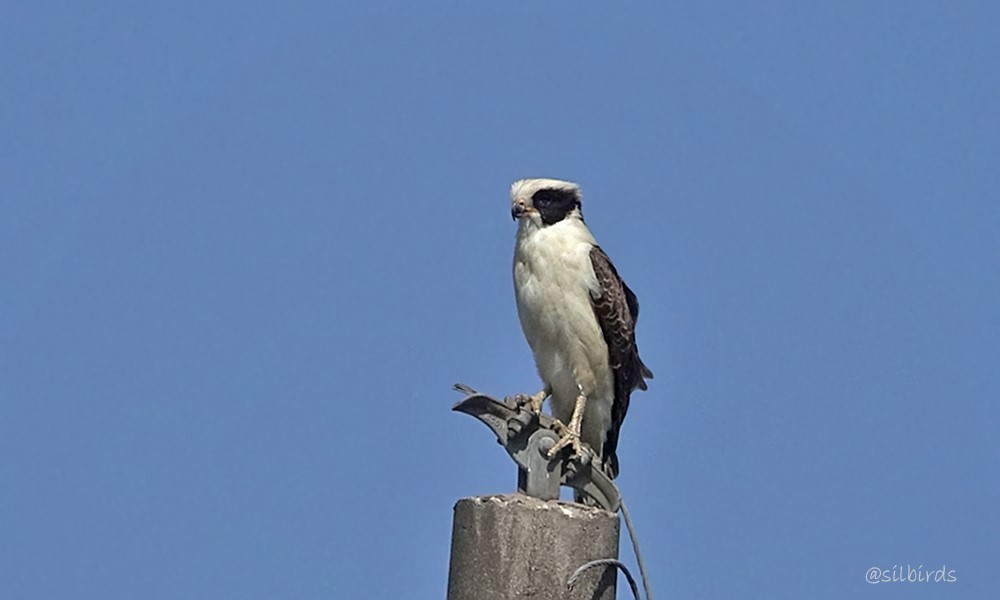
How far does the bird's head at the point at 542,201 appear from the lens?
32.5ft

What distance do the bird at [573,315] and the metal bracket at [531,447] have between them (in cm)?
215

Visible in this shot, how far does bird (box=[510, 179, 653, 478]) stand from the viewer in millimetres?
9844

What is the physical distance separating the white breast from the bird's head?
1.9 inches

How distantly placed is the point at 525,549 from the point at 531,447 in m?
0.78

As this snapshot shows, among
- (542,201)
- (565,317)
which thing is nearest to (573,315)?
(565,317)

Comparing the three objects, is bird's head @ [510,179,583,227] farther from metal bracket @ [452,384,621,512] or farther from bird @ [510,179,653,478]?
metal bracket @ [452,384,621,512]

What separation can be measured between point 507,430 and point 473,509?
703 millimetres

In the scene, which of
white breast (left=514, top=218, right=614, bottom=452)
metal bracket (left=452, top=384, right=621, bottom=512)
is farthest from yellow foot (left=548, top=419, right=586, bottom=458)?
white breast (left=514, top=218, right=614, bottom=452)

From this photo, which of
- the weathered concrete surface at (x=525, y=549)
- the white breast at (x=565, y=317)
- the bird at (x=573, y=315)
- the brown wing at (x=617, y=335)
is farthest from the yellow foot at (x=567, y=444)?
the brown wing at (x=617, y=335)

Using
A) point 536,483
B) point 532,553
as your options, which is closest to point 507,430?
point 536,483

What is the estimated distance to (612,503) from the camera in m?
7.40

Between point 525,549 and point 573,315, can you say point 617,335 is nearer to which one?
point 573,315

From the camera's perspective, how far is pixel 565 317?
9844 millimetres

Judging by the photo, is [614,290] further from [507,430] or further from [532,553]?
[532,553]
